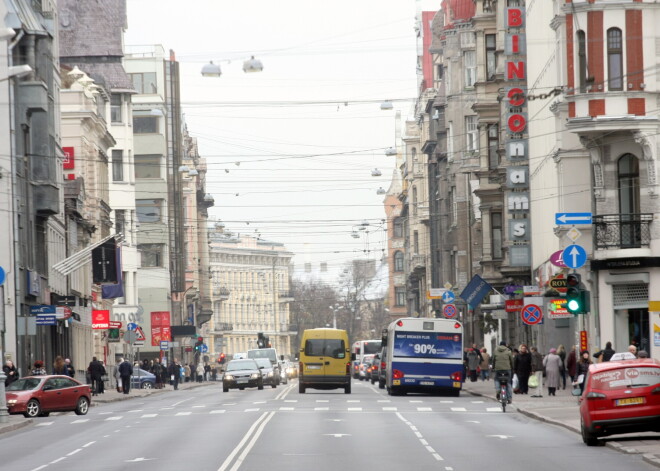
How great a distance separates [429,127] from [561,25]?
191 ft


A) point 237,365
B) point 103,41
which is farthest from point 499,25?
point 103,41

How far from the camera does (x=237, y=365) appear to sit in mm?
67438

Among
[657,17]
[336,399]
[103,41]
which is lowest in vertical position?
[336,399]

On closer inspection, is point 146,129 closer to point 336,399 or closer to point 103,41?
point 103,41

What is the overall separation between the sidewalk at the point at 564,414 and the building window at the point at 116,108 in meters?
43.7

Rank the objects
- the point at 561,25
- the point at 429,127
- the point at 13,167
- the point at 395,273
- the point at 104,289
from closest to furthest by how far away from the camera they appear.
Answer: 1. the point at 561,25
2. the point at 13,167
3. the point at 104,289
4. the point at 429,127
5. the point at 395,273

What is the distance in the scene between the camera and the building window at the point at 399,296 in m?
148

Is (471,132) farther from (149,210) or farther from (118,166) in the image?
(149,210)

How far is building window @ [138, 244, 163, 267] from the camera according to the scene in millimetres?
108938

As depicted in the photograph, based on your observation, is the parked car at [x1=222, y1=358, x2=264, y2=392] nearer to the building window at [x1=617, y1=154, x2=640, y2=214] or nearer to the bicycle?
the building window at [x1=617, y1=154, x2=640, y2=214]

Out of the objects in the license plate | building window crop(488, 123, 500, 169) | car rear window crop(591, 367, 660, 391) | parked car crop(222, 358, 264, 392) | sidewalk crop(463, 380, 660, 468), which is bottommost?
parked car crop(222, 358, 264, 392)

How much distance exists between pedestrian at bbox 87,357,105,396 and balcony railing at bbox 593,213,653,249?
70.5ft

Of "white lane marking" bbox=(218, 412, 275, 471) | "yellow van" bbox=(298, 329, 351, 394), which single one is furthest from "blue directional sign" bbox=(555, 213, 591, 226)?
"yellow van" bbox=(298, 329, 351, 394)

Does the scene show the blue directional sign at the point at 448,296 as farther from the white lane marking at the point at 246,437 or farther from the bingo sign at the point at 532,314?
the white lane marking at the point at 246,437
